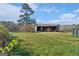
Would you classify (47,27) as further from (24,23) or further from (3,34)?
(3,34)

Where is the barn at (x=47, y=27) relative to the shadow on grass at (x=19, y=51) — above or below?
above

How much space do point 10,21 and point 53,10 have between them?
46 cm

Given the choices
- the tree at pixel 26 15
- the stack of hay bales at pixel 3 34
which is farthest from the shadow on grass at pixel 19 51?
the tree at pixel 26 15

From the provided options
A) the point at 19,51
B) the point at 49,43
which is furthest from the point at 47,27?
the point at 19,51

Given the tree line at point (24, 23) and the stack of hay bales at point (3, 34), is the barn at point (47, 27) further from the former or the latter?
the stack of hay bales at point (3, 34)

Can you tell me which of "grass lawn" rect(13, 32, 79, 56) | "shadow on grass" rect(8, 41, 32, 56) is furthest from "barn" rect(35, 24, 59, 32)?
"shadow on grass" rect(8, 41, 32, 56)

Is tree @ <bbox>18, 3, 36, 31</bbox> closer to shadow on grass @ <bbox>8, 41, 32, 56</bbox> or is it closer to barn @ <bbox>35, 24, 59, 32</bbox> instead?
barn @ <bbox>35, 24, 59, 32</bbox>

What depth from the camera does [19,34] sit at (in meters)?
2.21

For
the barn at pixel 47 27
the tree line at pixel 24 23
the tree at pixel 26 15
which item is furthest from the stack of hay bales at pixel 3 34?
the barn at pixel 47 27

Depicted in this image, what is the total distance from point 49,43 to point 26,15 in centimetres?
38

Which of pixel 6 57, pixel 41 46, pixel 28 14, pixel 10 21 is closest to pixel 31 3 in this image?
pixel 28 14

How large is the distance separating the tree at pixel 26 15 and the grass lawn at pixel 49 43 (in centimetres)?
12

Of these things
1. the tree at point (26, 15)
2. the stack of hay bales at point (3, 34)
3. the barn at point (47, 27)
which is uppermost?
the tree at point (26, 15)

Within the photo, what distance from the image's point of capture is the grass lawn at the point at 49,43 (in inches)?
85.7
